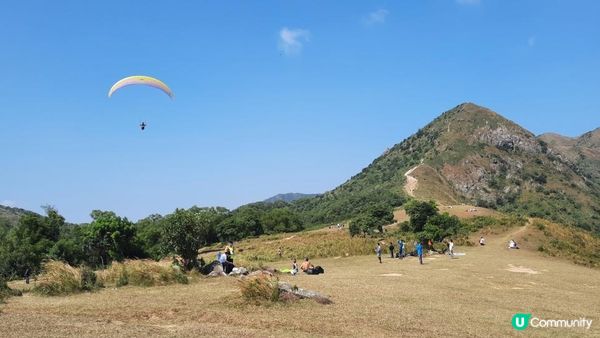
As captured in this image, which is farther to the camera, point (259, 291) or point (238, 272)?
point (238, 272)

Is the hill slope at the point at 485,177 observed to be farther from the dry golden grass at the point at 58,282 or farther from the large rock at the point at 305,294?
the large rock at the point at 305,294

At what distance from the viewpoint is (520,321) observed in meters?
16.2

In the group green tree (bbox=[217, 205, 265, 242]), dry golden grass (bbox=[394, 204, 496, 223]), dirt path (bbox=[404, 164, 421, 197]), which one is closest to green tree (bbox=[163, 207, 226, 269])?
dry golden grass (bbox=[394, 204, 496, 223])

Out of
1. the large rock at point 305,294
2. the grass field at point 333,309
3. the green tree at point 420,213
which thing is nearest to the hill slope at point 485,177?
the green tree at point 420,213

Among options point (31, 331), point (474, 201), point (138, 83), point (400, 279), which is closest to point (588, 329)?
point (400, 279)

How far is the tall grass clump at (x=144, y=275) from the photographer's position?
Answer: 2331 cm

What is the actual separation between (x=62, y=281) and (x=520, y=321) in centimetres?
1887

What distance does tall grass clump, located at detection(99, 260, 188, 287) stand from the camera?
23.3 meters

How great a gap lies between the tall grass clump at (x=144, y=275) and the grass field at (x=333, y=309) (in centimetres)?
92

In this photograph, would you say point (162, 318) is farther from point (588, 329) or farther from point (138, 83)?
point (138, 83)

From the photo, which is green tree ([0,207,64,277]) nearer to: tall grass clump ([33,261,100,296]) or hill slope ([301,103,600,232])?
tall grass clump ([33,261,100,296])

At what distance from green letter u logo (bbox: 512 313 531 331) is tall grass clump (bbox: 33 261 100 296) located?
1787cm

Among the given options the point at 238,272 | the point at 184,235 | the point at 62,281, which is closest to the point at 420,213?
the point at 238,272

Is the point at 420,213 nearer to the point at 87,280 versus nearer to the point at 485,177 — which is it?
the point at 87,280
